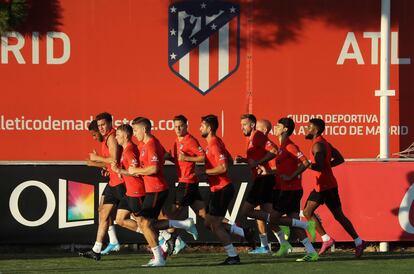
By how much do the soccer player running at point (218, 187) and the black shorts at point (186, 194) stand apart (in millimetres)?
1032

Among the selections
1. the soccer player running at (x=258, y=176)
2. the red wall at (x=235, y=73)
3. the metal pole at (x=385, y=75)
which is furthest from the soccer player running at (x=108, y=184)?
the metal pole at (x=385, y=75)

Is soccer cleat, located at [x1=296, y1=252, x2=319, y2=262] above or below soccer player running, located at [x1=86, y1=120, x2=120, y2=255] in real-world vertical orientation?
below

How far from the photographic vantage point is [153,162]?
15.2 metres

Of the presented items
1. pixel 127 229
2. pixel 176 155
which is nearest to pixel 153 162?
pixel 176 155

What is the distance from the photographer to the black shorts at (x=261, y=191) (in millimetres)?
17031

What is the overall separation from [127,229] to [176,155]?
67.5 inches

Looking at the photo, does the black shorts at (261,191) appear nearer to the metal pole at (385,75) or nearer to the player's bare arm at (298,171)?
the player's bare arm at (298,171)

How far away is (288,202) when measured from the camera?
54.2 feet

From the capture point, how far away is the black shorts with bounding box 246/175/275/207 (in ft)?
55.9

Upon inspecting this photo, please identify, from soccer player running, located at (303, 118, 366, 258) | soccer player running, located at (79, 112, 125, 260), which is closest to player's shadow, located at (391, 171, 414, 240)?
soccer player running, located at (303, 118, 366, 258)

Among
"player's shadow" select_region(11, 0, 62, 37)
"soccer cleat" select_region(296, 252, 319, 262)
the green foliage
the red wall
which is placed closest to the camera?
"soccer cleat" select_region(296, 252, 319, 262)

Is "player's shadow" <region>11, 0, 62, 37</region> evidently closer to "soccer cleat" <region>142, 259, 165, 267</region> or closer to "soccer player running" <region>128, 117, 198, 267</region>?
"soccer player running" <region>128, 117, 198, 267</region>

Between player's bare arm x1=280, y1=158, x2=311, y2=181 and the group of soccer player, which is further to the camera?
player's bare arm x1=280, y1=158, x2=311, y2=181

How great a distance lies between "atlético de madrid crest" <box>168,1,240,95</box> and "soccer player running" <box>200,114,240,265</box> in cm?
309
